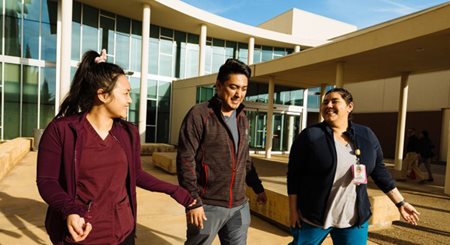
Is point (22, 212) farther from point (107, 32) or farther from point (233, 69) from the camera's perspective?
point (107, 32)

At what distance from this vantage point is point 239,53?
21062 millimetres

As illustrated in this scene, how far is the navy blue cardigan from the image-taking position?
2.25 m

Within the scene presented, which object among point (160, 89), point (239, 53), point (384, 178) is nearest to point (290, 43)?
point (239, 53)

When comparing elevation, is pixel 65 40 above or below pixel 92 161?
above

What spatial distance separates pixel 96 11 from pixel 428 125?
788 inches

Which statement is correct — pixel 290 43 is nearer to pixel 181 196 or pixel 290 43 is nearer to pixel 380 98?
pixel 380 98

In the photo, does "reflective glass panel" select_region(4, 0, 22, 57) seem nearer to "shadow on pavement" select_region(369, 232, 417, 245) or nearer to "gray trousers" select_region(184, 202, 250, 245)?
"gray trousers" select_region(184, 202, 250, 245)

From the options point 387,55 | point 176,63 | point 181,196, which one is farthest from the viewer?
point 176,63

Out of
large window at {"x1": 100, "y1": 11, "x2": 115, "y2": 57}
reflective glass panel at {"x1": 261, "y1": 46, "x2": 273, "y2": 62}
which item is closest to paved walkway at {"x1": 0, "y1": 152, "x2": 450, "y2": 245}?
large window at {"x1": 100, "y1": 11, "x2": 115, "y2": 57}

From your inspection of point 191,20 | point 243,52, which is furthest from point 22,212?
point 243,52

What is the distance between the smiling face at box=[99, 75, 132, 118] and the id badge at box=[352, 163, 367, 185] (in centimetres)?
169

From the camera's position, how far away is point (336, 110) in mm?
2350

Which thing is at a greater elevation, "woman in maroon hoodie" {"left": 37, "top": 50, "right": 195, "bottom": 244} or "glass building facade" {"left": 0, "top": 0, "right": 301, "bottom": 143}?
"glass building facade" {"left": 0, "top": 0, "right": 301, "bottom": 143}

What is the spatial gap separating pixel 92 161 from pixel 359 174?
183 cm
